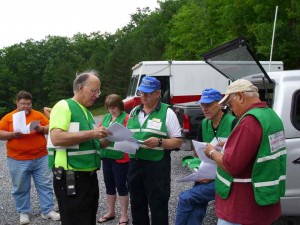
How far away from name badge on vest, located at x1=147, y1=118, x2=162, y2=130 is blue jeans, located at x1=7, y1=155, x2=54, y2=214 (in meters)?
2.40

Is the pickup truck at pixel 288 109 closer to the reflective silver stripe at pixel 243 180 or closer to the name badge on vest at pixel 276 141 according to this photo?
the name badge on vest at pixel 276 141

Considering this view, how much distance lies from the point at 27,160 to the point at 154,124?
246cm

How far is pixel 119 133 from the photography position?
339cm

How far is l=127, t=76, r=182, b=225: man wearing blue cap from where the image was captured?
3748 millimetres

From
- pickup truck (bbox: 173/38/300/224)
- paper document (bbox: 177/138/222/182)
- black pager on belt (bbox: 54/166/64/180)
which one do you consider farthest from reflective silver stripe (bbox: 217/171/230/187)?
pickup truck (bbox: 173/38/300/224)

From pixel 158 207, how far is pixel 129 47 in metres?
52.5

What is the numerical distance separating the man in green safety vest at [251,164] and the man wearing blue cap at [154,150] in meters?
1.11

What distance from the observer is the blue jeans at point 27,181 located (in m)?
5.36

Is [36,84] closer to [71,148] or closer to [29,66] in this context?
[29,66]

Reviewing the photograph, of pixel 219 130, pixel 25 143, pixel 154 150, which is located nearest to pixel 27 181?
pixel 25 143

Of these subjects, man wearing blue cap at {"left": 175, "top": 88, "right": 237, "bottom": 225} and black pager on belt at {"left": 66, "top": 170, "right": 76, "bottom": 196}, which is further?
man wearing blue cap at {"left": 175, "top": 88, "right": 237, "bottom": 225}

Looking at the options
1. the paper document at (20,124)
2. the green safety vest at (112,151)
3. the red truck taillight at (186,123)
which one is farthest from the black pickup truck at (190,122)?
the paper document at (20,124)

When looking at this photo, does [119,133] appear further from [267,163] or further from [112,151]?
[112,151]

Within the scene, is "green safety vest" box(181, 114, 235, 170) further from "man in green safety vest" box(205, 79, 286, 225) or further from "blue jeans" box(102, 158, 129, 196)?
"blue jeans" box(102, 158, 129, 196)
